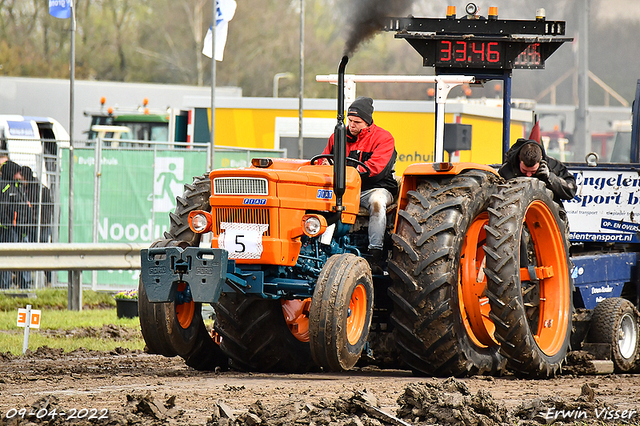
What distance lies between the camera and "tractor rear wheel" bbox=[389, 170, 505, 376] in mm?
7422

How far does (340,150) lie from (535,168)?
99.2 inches

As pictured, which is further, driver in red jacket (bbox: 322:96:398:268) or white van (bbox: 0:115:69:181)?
white van (bbox: 0:115:69:181)

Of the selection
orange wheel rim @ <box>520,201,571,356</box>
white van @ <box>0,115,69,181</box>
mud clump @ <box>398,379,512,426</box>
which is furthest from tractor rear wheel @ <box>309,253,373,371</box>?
white van @ <box>0,115,69,181</box>

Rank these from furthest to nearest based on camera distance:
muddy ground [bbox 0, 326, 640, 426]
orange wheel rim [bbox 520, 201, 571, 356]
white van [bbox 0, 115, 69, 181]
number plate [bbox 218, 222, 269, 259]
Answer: white van [bbox 0, 115, 69, 181] < orange wheel rim [bbox 520, 201, 571, 356] < number plate [bbox 218, 222, 269, 259] < muddy ground [bbox 0, 326, 640, 426]

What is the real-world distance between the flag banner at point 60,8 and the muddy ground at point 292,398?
8.16 meters

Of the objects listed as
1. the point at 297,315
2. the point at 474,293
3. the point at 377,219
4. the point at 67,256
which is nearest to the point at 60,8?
the point at 67,256

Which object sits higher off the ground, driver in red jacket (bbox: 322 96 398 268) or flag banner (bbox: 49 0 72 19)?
flag banner (bbox: 49 0 72 19)

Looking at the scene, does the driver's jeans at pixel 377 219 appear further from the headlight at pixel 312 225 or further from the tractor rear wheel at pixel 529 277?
the tractor rear wheel at pixel 529 277

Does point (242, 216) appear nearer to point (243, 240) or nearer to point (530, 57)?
point (243, 240)

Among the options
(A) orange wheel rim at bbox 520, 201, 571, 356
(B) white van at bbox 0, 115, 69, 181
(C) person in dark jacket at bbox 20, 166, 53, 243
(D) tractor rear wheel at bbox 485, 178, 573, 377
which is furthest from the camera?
(B) white van at bbox 0, 115, 69, 181

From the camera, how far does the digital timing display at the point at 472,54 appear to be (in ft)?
33.0

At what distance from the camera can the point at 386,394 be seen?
21.4 ft

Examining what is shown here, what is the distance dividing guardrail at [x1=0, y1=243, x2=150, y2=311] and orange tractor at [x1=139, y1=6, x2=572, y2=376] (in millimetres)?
5207

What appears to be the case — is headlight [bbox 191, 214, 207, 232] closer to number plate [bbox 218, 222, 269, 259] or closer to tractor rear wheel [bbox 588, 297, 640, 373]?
number plate [bbox 218, 222, 269, 259]
